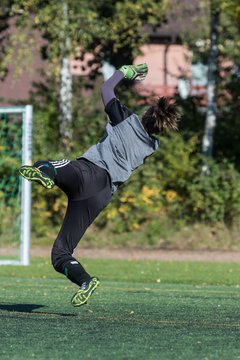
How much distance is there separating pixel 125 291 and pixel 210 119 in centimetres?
1099

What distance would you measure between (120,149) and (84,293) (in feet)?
4.09

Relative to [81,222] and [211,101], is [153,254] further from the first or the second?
[81,222]

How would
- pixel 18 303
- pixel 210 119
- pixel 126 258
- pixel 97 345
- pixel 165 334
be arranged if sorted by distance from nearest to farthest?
pixel 97 345 → pixel 165 334 → pixel 18 303 → pixel 126 258 → pixel 210 119

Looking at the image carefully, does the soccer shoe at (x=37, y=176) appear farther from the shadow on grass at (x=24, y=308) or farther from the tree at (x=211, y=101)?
the tree at (x=211, y=101)

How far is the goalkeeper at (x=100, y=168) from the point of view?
948 centimetres

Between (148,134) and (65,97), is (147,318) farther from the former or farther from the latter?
(65,97)

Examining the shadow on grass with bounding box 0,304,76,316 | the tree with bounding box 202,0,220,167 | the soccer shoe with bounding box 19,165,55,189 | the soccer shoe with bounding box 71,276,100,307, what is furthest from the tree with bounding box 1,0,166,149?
the soccer shoe with bounding box 19,165,55,189

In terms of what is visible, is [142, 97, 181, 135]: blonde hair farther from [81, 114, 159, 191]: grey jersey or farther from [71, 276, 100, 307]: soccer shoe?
[71, 276, 100, 307]: soccer shoe

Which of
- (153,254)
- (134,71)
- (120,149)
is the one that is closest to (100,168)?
(120,149)

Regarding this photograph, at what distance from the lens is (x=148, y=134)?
9773mm

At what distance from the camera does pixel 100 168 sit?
960cm

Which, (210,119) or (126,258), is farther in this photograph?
(210,119)

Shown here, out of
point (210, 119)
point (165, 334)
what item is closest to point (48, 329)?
point (165, 334)

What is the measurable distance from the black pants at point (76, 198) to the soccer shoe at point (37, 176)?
0.11m
